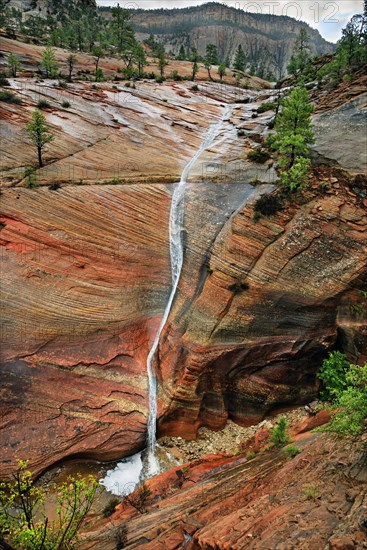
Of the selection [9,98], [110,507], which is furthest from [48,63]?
[110,507]

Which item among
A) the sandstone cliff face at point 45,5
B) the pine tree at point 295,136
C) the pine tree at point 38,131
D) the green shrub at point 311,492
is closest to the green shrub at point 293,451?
the green shrub at point 311,492

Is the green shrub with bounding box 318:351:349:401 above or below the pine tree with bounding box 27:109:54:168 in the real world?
below

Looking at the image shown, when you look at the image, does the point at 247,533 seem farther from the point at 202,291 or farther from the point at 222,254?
the point at 222,254

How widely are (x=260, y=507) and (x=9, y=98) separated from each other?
39270mm

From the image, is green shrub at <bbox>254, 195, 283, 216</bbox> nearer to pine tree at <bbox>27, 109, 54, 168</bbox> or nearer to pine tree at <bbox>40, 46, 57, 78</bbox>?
pine tree at <bbox>27, 109, 54, 168</bbox>

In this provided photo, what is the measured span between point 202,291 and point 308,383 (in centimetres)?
952

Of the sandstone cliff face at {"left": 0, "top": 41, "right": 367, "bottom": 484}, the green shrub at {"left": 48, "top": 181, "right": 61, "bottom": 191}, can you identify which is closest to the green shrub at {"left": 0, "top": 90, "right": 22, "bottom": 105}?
the sandstone cliff face at {"left": 0, "top": 41, "right": 367, "bottom": 484}

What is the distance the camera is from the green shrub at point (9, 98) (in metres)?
34.1

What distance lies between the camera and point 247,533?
34.0 ft

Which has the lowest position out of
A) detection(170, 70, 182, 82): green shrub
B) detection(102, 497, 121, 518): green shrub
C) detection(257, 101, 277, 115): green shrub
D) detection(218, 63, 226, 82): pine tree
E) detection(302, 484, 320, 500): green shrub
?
detection(102, 497, 121, 518): green shrub

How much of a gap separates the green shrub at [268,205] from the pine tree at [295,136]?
1.41m

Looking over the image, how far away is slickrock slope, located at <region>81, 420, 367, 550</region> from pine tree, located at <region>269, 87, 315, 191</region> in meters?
17.4

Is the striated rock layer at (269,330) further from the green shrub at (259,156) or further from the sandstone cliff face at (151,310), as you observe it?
the green shrub at (259,156)

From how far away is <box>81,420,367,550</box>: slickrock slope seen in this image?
9.53 m
